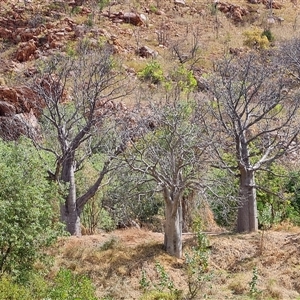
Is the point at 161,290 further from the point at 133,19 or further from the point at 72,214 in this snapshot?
the point at 133,19

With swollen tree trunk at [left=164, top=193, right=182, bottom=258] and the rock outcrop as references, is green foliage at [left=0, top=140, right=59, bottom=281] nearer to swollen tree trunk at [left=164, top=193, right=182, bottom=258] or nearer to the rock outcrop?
swollen tree trunk at [left=164, top=193, right=182, bottom=258]

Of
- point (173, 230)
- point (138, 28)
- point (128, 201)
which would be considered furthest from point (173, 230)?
point (138, 28)

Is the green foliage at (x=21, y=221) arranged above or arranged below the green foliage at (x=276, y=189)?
below

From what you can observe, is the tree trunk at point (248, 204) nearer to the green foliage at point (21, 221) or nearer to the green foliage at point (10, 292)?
the green foliage at point (21, 221)

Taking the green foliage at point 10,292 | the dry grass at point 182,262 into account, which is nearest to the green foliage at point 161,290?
the dry grass at point 182,262

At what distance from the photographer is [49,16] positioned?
38.3m

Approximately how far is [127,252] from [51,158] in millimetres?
5465

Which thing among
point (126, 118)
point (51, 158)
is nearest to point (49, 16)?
point (126, 118)

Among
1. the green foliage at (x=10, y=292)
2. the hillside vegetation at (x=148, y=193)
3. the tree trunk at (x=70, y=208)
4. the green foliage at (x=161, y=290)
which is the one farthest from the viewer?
the tree trunk at (x=70, y=208)

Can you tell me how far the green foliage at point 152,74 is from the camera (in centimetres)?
3083

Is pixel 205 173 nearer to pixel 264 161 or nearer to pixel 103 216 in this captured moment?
pixel 264 161

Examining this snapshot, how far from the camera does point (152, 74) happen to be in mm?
31031

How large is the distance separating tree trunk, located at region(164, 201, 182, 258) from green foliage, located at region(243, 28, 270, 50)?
2935 centimetres

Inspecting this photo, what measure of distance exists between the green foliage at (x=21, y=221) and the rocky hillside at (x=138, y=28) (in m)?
20.0
